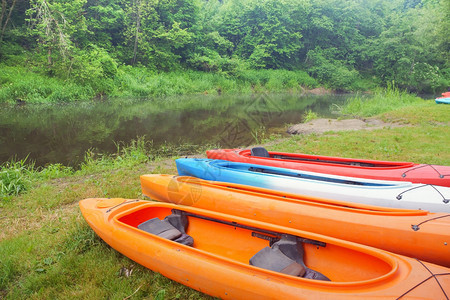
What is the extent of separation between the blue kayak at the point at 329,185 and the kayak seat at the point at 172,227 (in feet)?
3.95

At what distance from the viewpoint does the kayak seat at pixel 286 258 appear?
2217mm

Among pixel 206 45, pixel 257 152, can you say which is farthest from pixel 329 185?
pixel 206 45

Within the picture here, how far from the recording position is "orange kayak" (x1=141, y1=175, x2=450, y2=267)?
230cm

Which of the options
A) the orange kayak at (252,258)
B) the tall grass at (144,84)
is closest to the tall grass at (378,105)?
the orange kayak at (252,258)

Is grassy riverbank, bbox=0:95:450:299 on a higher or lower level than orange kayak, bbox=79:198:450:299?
lower

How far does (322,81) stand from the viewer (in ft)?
95.7

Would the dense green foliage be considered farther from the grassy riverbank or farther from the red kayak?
the red kayak

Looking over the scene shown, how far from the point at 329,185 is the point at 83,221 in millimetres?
2994

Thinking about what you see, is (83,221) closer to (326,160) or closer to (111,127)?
(326,160)

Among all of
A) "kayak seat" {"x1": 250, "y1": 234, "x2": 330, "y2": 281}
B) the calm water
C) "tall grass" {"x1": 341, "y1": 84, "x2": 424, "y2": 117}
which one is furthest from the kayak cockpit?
"tall grass" {"x1": 341, "y1": 84, "x2": 424, "y2": 117}

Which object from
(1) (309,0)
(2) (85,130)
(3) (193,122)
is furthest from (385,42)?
(2) (85,130)

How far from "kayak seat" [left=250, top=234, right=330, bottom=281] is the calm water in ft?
17.8

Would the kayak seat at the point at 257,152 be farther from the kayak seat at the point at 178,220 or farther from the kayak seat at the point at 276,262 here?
the kayak seat at the point at 276,262

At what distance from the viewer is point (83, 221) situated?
3283 millimetres
